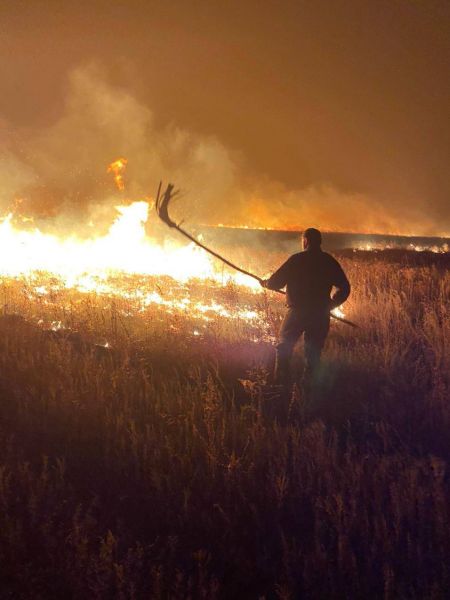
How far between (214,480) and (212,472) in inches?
3.7

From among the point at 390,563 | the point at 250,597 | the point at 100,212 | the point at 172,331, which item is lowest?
the point at 250,597

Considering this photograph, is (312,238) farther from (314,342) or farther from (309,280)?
(314,342)

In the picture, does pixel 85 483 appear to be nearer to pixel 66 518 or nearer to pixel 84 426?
pixel 66 518

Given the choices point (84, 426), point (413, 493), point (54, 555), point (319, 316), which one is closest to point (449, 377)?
point (319, 316)

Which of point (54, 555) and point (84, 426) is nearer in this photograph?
point (54, 555)

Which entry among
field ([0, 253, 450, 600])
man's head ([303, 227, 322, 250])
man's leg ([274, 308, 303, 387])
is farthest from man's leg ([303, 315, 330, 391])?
man's head ([303, 227, 322, 250])

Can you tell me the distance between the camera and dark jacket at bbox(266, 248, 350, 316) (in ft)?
19.4

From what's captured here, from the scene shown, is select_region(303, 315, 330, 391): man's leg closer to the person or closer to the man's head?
the person

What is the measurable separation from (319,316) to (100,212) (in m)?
18.2

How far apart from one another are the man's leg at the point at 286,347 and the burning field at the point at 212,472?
350 millimetres

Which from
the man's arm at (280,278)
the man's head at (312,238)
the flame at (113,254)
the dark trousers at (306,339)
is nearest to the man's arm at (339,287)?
the dark trousers at (306,339)

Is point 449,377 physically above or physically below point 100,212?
below

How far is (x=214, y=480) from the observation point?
3346 mm

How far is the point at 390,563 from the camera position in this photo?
2539mm
